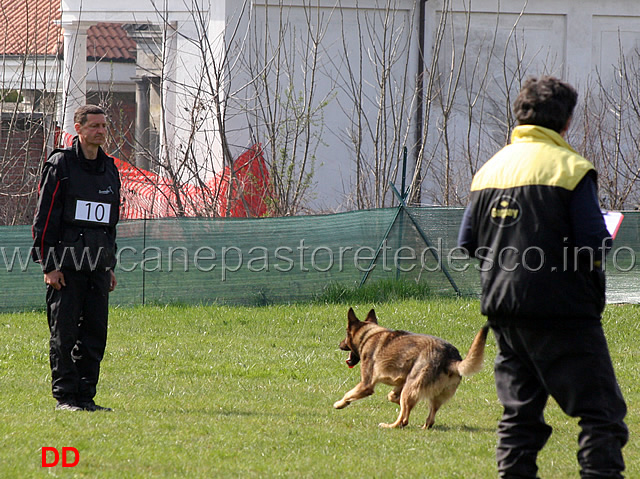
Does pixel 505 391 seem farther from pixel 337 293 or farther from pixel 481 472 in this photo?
pixel 337 293

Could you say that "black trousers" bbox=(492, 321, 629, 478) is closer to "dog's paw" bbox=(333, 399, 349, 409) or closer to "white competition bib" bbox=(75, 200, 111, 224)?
"dog's paw" bbox=(333, 399, 349, 409)

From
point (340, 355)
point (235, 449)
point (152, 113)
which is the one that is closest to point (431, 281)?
point (340, 355)

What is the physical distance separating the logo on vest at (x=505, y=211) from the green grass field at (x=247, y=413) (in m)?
1.68

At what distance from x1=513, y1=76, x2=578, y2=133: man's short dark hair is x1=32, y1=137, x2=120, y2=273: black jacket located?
11.5ft

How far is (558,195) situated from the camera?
3.58m

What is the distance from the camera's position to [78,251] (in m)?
6.07

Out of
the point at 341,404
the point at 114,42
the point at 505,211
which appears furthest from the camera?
the point at 114,42

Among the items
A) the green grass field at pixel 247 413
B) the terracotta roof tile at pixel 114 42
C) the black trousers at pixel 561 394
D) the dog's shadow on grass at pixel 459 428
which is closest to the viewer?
the black trousers at pixel 561 394

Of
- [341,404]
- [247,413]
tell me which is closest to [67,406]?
[247,413]

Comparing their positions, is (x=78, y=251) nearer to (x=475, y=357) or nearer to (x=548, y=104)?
(x=475, y=357)

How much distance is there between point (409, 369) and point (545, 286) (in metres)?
2.56

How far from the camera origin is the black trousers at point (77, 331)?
20.2ft

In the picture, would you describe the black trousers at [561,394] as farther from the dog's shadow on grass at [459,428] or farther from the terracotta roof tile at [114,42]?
the terracotta roof tile at [114,42]

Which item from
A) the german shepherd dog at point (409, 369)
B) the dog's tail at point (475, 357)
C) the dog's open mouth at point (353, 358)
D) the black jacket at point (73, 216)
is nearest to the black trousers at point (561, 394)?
the dog's tail at point (475, 357)
